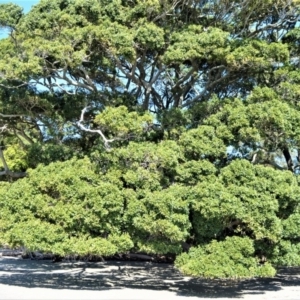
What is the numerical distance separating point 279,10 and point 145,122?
432 cm

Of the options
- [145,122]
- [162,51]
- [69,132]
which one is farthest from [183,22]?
[69,132]

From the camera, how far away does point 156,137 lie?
9664 millimetres

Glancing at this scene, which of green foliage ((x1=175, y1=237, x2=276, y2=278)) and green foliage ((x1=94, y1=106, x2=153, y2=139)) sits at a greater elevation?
green foliage ((x1=94, y1=106, x2=153, y2=139))

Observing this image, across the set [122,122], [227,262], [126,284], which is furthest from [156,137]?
[126,284]

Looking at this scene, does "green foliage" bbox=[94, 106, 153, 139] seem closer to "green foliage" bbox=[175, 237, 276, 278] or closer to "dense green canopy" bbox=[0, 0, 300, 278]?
"dense green canopy" bbox=[0, 0, 300, 278]

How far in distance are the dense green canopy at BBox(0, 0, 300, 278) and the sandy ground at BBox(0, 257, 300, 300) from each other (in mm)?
1282

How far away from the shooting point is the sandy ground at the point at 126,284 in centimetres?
931

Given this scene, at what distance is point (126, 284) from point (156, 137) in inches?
150

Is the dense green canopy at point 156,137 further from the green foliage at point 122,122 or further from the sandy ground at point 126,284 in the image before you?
the sandy ground at point 126,284

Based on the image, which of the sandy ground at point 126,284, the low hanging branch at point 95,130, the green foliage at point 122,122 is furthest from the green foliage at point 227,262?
the low hanging branch at point 95,130

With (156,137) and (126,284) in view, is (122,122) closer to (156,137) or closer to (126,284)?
(156,137)

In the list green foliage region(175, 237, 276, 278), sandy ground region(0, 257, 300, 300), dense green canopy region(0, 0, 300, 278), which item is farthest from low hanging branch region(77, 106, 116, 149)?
sandy ground region(0, 257, 300, 300)

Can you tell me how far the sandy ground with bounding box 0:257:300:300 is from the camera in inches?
367

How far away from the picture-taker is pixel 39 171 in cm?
898
